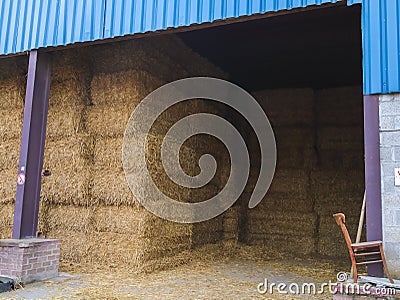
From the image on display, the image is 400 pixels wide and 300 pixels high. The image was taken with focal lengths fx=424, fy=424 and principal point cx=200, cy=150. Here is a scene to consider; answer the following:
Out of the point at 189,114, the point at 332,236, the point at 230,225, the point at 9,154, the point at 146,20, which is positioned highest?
the point at 146,20

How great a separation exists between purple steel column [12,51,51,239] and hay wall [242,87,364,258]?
196 inches

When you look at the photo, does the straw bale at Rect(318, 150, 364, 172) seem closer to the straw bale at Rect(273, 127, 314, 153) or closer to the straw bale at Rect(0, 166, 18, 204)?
the straw bale at Rect(273, 127, 314, 153)

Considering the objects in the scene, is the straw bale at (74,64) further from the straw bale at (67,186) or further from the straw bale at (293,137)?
the straw bale at (293,137)

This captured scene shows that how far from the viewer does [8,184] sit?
721cm

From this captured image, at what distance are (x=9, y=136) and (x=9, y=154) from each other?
31 centimetres

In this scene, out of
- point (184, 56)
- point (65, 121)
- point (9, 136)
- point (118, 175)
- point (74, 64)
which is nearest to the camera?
point (118, 175)

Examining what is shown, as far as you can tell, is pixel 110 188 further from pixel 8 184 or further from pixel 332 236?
pixel 332 236

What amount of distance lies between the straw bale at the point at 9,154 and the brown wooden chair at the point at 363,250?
5.46 meters

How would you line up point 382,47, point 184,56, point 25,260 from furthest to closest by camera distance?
point 184,56 < point 25,260 < point 382,47

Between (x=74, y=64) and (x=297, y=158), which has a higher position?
(x=74, y=64)

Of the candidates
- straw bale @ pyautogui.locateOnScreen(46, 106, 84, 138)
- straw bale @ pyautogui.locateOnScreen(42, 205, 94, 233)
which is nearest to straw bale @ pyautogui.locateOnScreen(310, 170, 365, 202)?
straw bale @ pyautogui.locateOnScreen(42, 205, 94, 233)

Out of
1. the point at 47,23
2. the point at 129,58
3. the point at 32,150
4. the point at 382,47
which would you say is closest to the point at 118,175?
the point at 32,150

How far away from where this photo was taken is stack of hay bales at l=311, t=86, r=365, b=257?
8773mm

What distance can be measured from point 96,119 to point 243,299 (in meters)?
3.58
